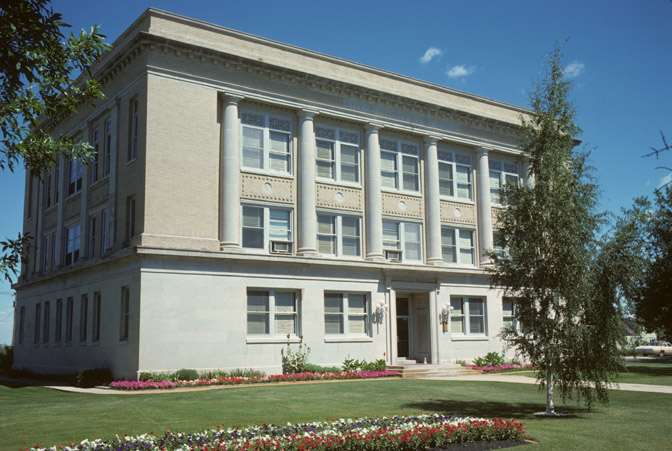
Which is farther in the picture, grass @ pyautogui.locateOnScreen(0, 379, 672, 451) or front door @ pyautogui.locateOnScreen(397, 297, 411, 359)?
front door @ pyautogui.locateOnScreen(397, 297, 411, 359)

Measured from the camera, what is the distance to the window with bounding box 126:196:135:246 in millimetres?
26953

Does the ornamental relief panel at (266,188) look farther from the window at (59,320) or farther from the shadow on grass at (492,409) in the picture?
the shadow on grass at (492,409)

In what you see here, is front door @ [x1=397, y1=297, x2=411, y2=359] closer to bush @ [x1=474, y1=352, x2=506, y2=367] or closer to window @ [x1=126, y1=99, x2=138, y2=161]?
bush @ [x1=474, y1=352, x2=506, y2=367]

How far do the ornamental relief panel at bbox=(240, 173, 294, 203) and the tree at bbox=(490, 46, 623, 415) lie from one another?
47.2 ft

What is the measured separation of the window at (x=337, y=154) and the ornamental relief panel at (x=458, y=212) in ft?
19.8

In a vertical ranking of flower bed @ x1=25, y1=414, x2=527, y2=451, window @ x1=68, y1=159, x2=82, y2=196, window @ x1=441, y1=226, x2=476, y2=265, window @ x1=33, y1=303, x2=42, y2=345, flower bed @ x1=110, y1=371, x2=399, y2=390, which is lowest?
flower bed @ x1=110, y1=371, x2=399, y2=390

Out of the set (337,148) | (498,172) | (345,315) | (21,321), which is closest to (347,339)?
(345,315)

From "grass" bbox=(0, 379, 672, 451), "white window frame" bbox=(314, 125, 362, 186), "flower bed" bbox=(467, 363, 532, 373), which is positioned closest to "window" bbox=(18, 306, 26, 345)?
"grass" bbox=(0, 379, 672, 451)

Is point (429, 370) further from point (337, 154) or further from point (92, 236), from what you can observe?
point (92, 236)

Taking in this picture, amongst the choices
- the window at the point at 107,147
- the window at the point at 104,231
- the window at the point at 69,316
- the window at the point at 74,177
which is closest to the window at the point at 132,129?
the window at the point at 107,147

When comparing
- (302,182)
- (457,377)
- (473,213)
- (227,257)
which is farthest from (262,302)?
(473,213)

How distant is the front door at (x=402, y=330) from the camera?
33.0 m

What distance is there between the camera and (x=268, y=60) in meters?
29.6

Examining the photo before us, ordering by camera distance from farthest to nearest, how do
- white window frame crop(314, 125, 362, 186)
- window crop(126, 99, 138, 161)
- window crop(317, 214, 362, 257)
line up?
1. white window frame crop(314, 125, 362, 186)
2. window crop(317, 214, 362, 257)
3. window crop(126, 99, 138, 161)
